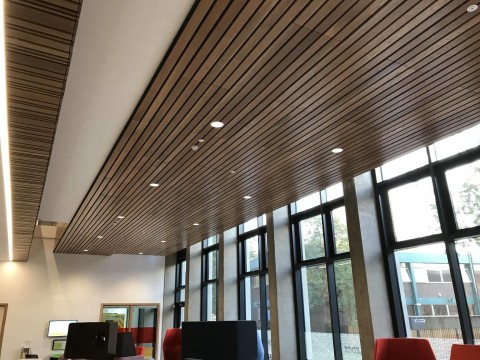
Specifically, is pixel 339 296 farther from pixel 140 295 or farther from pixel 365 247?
pixel 140 295

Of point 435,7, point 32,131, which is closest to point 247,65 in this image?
point 435,7

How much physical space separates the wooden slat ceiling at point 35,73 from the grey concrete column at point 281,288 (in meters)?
4.41

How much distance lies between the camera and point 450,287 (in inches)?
196

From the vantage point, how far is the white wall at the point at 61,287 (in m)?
10.7

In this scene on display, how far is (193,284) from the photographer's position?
11102 mm

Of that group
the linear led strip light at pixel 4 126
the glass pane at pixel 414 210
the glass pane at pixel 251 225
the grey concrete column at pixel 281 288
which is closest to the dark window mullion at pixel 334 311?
the grey concrete column at pixel 281 288

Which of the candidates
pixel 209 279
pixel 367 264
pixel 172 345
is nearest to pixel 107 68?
pixel 172 345

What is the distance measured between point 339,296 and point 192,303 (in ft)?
18.3

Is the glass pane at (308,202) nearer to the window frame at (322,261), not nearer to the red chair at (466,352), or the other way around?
the window frame at (322,261)

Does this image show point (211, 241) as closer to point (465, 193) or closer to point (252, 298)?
point (252, 298)

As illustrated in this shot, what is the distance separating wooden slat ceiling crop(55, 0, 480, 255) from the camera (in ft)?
8.87

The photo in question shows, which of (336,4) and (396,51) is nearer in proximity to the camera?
(336,4)

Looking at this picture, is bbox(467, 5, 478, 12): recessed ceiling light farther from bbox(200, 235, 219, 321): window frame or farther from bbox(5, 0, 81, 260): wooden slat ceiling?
bbox(200, 235, 219, 321): window frame

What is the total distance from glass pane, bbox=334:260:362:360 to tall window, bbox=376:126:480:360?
0.75 meters
